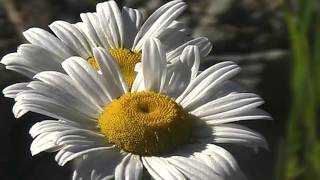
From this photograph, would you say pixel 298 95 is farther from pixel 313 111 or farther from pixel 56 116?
pixel 56 116

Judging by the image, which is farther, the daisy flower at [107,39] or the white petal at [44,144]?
the daisy flower at [107,39]

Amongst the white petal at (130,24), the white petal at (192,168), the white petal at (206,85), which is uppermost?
the white petal at (130,24)

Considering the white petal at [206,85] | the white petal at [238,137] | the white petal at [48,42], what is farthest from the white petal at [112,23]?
the white petal at [238,137]

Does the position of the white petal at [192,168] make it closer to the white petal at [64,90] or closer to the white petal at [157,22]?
the white petal at [64,90]

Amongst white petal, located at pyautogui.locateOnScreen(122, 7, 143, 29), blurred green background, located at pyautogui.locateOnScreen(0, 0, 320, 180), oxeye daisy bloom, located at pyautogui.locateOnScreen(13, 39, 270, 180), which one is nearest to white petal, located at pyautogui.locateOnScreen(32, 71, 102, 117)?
oxeye daisy bloom, located at pyautogui.locateOnScreen(13, 39, 270, 180)

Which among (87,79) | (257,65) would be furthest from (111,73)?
(257,65)

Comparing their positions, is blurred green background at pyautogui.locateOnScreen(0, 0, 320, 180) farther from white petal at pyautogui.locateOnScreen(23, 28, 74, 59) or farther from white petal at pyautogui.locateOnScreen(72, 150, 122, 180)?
white petal at pyautogui.locateOnScreen(72, 150, 122, 180)

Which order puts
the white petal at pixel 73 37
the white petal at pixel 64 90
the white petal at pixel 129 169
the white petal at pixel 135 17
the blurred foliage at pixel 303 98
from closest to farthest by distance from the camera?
the white petal at pixel 129 169, the white petal at pixel 64 90, the white petal at pixel 73 37, the white petal at pixel 135 17, the blurred foliage at pixel 303 98

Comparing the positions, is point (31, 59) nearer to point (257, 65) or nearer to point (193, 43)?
point (193, 43)
